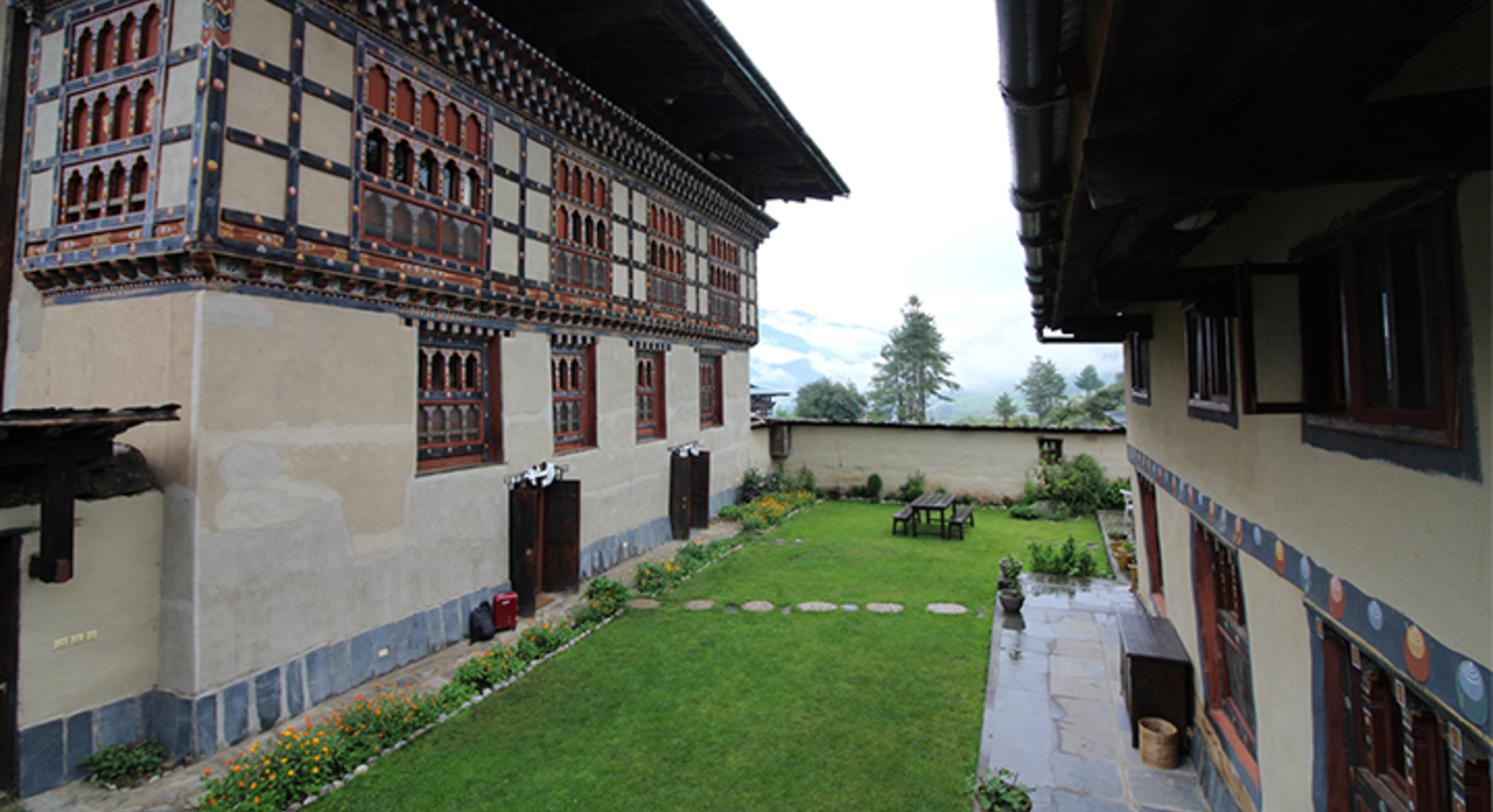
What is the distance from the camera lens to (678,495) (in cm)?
1664

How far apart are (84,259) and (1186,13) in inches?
396

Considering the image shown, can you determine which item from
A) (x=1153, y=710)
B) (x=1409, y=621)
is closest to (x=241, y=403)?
(x=1409, y=621)

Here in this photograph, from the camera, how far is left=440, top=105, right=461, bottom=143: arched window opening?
10.1 metres

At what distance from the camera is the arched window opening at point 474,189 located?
1048 cm

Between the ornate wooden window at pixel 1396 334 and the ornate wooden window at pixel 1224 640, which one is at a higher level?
the ornate wooden window at pixel 1396 334

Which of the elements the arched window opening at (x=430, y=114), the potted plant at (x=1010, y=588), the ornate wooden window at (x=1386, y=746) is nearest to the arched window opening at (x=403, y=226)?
the arched window opening at (x=430, y=114)

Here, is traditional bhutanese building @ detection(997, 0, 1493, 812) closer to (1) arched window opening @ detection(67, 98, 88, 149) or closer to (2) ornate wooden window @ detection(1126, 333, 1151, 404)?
(2) ornate wooden window @ detection(1126, 333, 1151, 404)

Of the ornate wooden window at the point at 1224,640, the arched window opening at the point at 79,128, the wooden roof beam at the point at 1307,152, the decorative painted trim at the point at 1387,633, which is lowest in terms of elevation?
the ornate wooden window at the point at 1224,640

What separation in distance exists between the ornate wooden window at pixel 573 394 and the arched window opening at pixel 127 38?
662 cm

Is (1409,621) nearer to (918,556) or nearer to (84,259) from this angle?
(84,259)

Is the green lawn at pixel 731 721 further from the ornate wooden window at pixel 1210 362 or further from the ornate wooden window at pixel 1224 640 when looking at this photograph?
the ornate wooden window at pixel 1210 362

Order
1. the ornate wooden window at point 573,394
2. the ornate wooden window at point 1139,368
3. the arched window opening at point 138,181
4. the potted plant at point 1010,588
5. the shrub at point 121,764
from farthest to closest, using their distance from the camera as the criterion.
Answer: the ornate wooden window at point 573,394, the potted plant at point 1010,588, the ornate wooden window at point 1139,368, the arched window opening at point 138,181, the shrub at point 121,764

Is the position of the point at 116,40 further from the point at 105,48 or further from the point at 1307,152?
the point at 1307,152

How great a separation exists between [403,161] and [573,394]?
5.27 metres
